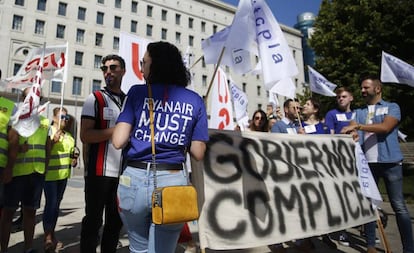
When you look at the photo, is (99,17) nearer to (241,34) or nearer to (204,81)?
(204,81)

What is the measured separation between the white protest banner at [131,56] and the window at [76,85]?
30.6 meters

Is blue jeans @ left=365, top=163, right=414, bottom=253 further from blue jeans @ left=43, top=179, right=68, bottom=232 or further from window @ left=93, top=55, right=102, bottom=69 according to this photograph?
window @ left=93, top=55, right=102, bottom=69

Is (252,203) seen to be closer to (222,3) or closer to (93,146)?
(93,146)

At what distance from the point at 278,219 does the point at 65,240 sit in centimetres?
300

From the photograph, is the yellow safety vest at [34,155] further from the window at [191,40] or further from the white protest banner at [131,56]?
the window at [191,40]

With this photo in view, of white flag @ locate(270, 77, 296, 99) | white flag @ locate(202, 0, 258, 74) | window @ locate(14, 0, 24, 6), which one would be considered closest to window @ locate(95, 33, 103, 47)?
window @ locate(14, 0, 24, 6)

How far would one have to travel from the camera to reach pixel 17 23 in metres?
30.3

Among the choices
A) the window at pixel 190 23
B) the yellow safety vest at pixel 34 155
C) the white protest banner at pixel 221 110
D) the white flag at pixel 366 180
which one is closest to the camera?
the yellow safety vest at pixel 34 155

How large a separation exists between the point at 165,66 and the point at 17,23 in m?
35.9

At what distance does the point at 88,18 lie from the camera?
3403 cm

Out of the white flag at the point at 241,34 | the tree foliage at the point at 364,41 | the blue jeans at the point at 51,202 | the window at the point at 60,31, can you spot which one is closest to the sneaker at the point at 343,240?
the white flag at the point at 241,34

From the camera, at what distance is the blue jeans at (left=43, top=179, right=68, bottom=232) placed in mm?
3527

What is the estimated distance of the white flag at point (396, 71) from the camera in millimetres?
4300

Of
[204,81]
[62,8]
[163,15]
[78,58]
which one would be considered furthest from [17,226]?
[163,15]
